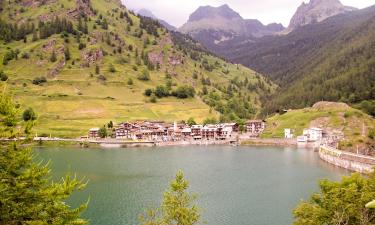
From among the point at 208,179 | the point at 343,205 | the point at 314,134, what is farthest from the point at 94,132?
the point at 343,205

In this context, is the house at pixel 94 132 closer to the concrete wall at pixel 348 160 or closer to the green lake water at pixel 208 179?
the green lake water at pixel 208 179

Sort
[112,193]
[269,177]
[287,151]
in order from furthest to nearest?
[287,151], [269,177], [112,193]

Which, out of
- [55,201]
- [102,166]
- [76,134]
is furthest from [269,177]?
[76,134]

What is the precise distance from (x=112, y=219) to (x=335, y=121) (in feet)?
510

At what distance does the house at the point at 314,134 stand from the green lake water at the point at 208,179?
21.7 metres

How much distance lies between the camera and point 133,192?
90.7 m

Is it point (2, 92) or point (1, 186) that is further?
point (2, 92)

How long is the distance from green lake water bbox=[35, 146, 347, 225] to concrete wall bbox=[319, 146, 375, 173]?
4.05 meters

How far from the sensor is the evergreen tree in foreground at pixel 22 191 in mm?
22734

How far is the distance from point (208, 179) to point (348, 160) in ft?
170

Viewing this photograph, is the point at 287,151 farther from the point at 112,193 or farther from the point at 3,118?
the point at 3,118

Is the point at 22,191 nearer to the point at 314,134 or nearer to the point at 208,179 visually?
the point at 208,179

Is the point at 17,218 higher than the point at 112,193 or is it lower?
higher

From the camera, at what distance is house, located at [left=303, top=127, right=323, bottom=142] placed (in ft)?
623
